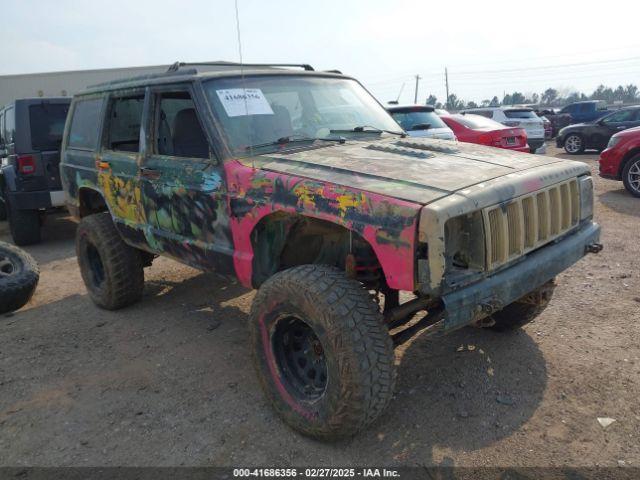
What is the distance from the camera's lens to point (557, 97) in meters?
81.9

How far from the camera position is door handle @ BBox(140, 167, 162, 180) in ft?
12.2

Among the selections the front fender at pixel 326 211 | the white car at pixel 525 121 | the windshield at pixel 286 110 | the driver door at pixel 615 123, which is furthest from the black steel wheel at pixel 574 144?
the front fender at pixel 326 211

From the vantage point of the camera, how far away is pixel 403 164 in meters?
2.98

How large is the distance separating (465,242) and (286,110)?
167cm

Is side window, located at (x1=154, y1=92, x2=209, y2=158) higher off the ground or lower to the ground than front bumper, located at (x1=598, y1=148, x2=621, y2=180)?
higher

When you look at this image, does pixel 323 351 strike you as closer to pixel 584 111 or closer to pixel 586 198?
pixel 586 198

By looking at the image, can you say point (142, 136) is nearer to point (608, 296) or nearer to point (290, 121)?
point (290, 121)

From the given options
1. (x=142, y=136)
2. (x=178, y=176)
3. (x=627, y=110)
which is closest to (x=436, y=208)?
(x=178, y=176)

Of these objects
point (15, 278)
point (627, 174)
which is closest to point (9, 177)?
point (15, 278)

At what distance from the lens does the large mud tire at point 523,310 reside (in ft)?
11.2

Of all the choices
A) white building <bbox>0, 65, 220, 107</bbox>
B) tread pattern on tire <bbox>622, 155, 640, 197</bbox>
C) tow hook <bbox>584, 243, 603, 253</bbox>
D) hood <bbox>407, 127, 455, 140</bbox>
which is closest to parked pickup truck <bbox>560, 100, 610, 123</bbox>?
tread pattern on tire <bbox>622, 155, 640, 197</bbox>

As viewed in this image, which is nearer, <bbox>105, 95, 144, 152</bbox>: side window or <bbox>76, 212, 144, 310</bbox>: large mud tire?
<bbox>105, 95, 144, 152</bbox>: side window

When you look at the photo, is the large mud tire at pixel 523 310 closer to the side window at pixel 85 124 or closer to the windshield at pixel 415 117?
the side window at pixel 85 124

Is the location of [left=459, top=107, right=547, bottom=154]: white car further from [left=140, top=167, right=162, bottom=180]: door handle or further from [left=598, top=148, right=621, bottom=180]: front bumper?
[left=140, top=167, right=162, bottom=180]: door handle
